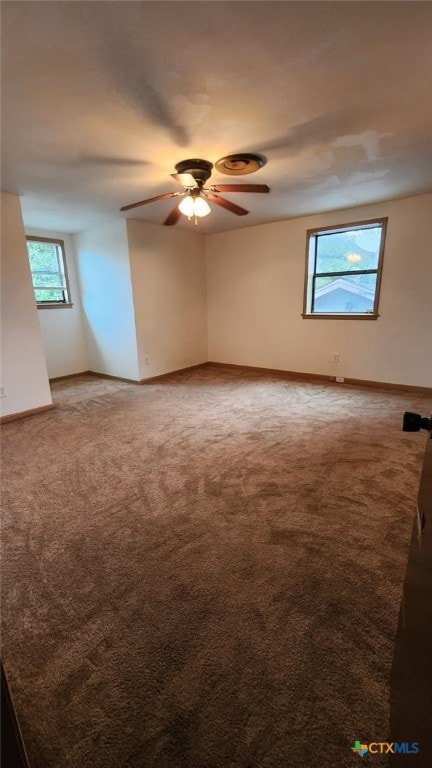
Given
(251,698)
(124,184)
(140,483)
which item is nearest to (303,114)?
(124,184)

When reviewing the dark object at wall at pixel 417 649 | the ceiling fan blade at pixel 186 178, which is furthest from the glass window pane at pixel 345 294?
the dark object at wall at pixel 417 649

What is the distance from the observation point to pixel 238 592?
145 cm

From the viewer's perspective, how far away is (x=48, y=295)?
516 centimetres

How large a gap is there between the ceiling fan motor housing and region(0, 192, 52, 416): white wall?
1.96 m

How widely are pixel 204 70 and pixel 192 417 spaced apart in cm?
273

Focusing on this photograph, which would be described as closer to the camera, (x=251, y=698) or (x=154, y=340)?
(x=251, y=698)

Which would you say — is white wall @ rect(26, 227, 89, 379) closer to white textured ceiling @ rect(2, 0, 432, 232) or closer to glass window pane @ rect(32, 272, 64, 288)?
glass window pane @ rect(32, 272, 64, 288)

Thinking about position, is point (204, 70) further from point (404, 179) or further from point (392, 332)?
point (392, 332)

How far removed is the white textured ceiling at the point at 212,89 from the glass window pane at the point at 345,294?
1422 millimetres

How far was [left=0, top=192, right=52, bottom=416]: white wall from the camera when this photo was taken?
3359 millimetres

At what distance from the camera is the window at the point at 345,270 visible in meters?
4.21

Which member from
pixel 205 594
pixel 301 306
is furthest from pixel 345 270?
pixel 205 594

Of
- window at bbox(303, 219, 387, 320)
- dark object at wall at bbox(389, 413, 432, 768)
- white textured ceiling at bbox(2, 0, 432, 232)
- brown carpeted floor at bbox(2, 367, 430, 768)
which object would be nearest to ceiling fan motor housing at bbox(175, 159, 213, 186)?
white textured ceiling at bbox(2, 0, 432, 232)

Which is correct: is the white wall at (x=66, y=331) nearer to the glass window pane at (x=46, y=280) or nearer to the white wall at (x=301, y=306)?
the glass window pane at (x=46, y=280)
